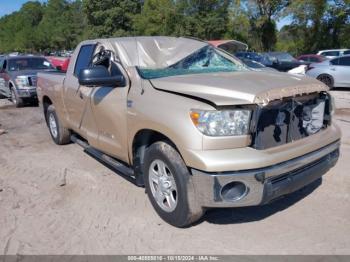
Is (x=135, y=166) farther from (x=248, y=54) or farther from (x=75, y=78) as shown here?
(x=248, y=54)

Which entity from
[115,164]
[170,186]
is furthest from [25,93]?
[170,186]

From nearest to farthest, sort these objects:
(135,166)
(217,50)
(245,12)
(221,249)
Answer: (221,249), (135,166), (217,50), (245,12)

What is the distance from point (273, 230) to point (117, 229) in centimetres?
151

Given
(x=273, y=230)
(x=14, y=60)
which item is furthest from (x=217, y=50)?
(x=14, y=60)

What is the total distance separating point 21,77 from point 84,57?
728 cm

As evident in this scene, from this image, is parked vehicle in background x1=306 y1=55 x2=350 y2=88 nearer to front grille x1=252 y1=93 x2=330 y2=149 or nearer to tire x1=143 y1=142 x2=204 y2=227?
front grille x1=252 y1=93 x2=330 y2=149

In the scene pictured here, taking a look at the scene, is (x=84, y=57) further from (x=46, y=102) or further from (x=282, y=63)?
(x=282, y=63)

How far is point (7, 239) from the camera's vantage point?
11.8 ft

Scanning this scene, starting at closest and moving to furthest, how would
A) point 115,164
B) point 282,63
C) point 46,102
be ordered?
point 115,164 → point 46,102 → point 282,63

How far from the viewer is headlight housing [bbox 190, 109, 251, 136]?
3.14m

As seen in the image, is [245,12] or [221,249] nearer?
[221,249]

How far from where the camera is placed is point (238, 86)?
10.9 ft

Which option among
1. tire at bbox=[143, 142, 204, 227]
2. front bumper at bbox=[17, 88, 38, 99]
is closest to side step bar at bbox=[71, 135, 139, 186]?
tire at bbox=[143, 142, 204, 227]

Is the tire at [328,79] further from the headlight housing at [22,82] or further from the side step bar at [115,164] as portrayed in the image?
the side step bar at [115,164]
